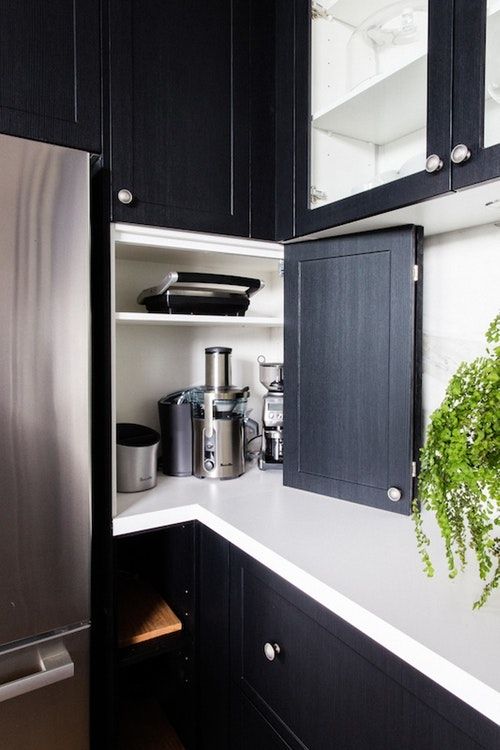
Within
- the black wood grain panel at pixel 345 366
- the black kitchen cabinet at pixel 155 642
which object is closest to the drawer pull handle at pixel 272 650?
the black kitchen cabinet at pixel 155 642

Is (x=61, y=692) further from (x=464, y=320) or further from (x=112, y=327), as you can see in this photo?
(x=464, y=320)

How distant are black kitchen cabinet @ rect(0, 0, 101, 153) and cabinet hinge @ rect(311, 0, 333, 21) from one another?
51 cm

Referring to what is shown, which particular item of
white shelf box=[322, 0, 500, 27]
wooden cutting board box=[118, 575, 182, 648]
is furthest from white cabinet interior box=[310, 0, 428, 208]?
wooden cutting board box=[118, 575, 182, 648]

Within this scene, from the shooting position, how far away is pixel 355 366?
1287 mm

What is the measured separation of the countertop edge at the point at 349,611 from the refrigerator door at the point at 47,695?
262 millimetres

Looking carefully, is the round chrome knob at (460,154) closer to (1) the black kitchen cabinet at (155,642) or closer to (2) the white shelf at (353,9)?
(2) the white shelf at (353,9)

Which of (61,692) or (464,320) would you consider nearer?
(61,692)

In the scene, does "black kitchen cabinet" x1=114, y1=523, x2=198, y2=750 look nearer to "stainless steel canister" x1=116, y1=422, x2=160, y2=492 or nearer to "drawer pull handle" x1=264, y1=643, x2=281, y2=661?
"stainless steel canister" x1=116, y1=422, x2=160, y2=492

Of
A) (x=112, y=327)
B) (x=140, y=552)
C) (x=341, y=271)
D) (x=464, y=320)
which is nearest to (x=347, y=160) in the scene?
(x=341, y=271)

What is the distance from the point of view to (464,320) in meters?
1.28

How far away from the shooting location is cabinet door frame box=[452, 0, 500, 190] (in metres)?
0.86

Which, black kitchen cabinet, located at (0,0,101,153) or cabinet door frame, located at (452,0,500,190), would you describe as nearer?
cabinet door frame, located at (452,0,500,190)

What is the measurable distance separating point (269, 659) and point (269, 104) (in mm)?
1354

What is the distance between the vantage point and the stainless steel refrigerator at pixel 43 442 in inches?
38.8
